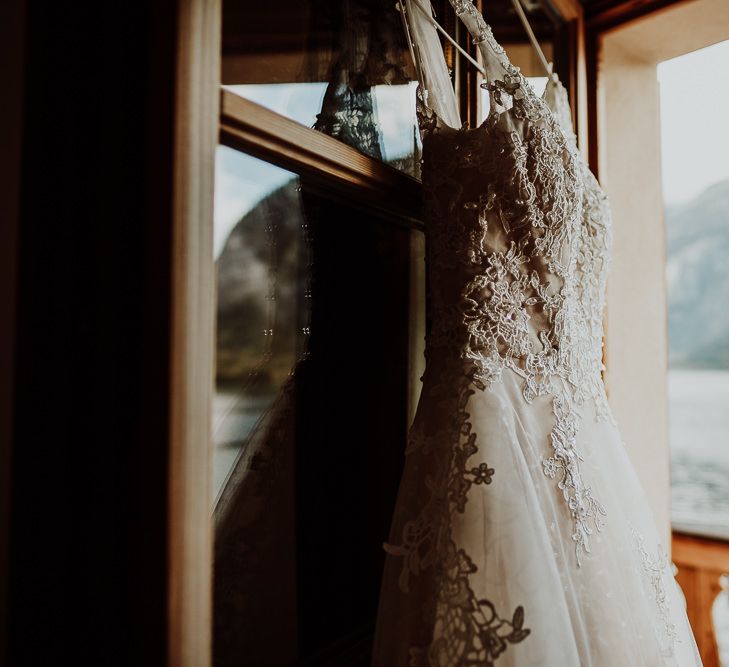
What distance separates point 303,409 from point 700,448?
161 centimetres

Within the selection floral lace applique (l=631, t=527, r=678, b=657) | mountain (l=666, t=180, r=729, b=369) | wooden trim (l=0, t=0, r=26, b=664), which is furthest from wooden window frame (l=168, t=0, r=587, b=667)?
mountain (l=666, t=180, r=729, b=369)

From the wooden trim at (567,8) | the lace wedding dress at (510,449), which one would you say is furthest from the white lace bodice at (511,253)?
the wooden trim at (567,8)

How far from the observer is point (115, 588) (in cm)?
42

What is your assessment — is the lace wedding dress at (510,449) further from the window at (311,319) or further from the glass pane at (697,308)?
the glass pane at (697,308)

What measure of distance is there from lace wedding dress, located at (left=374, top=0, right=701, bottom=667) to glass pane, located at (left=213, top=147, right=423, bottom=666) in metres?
0.11

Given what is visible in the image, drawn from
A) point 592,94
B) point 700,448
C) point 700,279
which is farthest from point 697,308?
point 592,94

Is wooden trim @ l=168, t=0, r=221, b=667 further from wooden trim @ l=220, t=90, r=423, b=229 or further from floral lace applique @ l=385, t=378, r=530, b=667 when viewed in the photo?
floral lace applique @ l=385, t=378, r=530, b=667

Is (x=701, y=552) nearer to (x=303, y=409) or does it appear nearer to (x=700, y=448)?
(x=700, y=448)

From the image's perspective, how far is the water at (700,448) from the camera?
1.68 m

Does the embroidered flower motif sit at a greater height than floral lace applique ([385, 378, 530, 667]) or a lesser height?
greater

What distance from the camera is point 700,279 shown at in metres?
1.79

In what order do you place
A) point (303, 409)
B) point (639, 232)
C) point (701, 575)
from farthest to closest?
1. point (701, 575)
2. point (639, 232)
3. point (303, 409)

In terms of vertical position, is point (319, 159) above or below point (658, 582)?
above

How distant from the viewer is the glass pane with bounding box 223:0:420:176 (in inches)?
21.6
